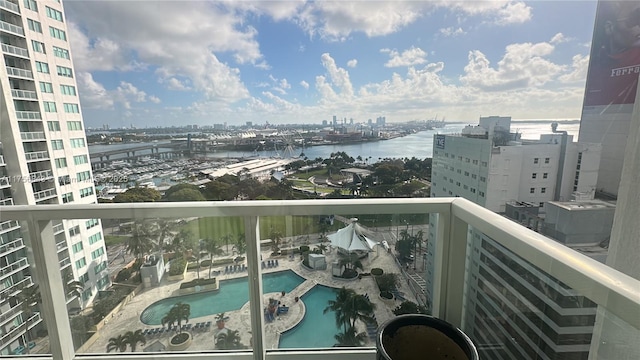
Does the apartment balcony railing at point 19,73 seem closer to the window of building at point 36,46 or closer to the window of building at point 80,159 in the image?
the window of building at point 36,46

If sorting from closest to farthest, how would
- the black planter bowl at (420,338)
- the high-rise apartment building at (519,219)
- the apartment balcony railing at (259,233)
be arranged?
the high-rise apartment building at (519,219)
the black planter bowl at (420,338)
the apartment balcony railing at (259,233)

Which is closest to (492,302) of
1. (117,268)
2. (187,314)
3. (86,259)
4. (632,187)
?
(632,187)

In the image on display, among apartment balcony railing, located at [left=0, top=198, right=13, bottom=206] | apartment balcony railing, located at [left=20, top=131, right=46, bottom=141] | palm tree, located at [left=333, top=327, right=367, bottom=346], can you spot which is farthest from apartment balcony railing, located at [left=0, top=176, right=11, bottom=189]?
palm tree, located at [left=333, top=327, right=367, bottom=346]

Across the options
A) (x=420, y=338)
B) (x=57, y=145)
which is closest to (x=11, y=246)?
(x=57, y=145)

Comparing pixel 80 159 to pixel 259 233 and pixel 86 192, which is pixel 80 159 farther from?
pixel 259 233

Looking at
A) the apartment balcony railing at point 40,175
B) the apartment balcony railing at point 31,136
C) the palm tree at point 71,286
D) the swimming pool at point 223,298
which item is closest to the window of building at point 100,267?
the palm tree at point 71,286

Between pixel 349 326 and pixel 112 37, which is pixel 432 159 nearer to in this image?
pixel 349 326
